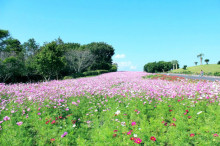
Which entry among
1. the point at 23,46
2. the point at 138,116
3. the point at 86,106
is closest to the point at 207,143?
the point at 138,116

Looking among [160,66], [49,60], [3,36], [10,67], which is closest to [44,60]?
[49,60]

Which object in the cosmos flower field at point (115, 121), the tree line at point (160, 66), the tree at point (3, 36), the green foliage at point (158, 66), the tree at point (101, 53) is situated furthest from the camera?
the tree line at point (160, 66)

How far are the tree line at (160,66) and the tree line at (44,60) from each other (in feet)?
105

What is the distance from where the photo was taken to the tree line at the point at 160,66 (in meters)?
87.9

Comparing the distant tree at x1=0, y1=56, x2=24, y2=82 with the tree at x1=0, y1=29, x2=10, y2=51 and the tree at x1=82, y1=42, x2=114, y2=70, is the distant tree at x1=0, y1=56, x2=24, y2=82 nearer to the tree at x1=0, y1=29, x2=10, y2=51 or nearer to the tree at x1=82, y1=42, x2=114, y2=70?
the tree at x1=0, y1=29, x2=10, y2=51

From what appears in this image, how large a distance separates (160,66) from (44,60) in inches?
2996

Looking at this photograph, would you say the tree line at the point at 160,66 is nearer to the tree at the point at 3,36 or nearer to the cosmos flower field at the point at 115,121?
the tree at the point at 3,36

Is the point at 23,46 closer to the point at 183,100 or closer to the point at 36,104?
the point at 36,104

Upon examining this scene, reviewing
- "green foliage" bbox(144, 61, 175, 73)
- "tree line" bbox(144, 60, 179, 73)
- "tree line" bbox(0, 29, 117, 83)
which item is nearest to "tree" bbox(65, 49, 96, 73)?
"tree line" bbox(0, 29, 117, 83)

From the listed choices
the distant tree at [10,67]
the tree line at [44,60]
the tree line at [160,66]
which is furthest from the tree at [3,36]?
the tree line at [160,66]

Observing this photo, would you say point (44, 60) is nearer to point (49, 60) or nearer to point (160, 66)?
point (49, 60)

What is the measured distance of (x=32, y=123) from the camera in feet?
17.4

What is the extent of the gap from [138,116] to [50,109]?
3636 mm

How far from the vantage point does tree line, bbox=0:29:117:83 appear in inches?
1078
